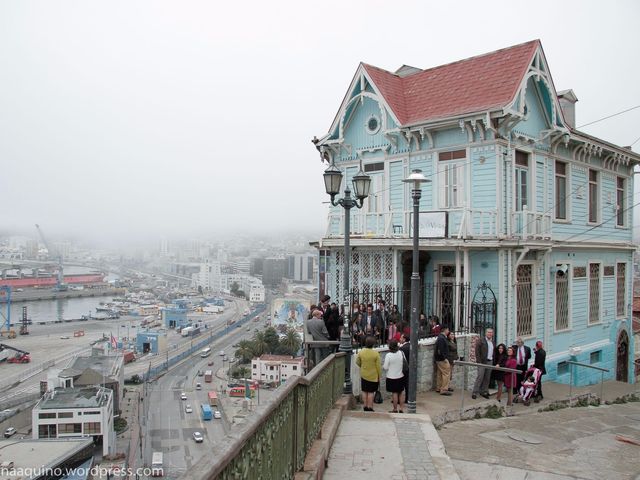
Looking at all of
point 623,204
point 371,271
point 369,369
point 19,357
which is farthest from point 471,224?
point 19,357

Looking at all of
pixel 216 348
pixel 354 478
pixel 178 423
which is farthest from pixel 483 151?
pixel 216 348

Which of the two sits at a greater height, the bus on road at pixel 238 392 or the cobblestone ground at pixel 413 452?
the cobblestone ground at pixel 413 452

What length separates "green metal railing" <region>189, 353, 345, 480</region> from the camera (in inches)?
99.2

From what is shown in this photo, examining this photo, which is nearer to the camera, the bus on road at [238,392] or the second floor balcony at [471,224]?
the second floor balcony at [471,224]

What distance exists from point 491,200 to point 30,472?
19.6m

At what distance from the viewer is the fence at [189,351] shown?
70062mm

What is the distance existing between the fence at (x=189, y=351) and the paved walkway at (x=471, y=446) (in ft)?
206

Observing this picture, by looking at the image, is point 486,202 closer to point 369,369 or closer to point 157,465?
point 369,369

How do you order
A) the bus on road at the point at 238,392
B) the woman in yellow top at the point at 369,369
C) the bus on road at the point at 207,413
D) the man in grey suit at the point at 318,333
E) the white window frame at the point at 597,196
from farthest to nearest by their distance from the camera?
the bus on road at the point at 238,392 → the bus on road at the point at 207,413 → the white window frame at the point at 597,196 → the man in grey suit at the point at 318,333 → the woman in yellow top at the point at 369,369

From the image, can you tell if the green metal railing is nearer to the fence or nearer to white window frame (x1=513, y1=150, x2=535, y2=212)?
white window frame (x1=513, y1=150, x2=535, y2=212)

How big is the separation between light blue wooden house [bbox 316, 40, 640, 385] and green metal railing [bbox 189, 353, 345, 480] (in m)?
9.05

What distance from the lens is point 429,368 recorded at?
41.7 feet

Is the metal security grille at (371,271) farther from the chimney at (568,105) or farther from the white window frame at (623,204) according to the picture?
the white window frame at (623,204)

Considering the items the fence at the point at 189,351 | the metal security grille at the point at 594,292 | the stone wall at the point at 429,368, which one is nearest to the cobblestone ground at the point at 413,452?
the stone wall at the point at 429,368
